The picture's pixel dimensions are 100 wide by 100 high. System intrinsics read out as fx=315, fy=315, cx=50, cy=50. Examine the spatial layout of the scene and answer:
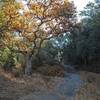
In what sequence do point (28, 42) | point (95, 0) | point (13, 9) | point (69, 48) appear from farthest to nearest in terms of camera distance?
1. point (69, 48)
2. point (95, 0)
3. point (28, 42)
4. point (13, 9)

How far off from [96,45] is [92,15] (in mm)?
4777

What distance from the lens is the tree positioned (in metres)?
32.8

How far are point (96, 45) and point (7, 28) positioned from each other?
18.9 metres

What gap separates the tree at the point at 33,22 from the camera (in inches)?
1292

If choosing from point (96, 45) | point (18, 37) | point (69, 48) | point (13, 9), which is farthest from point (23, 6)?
point (69, 48)

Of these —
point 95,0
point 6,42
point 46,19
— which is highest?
point 95,0

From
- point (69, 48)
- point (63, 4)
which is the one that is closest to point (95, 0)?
point (63, 4)

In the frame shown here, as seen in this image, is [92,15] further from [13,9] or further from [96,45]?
[13,9]

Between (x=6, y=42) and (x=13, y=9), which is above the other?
(x=13, y=9)

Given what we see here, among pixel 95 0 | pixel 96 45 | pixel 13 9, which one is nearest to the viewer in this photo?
pixel 13 9

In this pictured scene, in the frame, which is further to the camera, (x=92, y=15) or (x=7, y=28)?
(x=92, y=15)

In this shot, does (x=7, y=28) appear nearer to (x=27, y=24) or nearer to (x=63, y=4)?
(x=27, y=24)

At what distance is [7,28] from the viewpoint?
1276 inches

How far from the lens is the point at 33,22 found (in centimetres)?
3384
